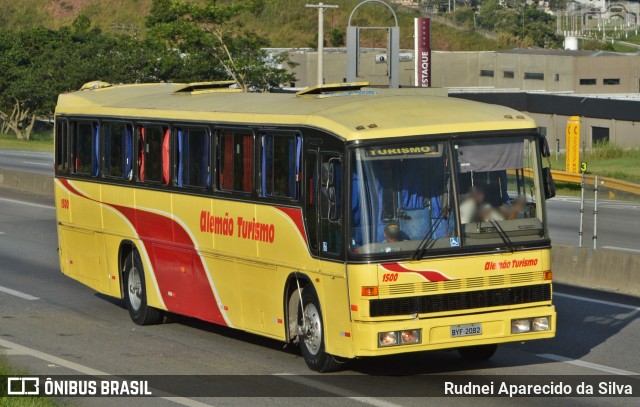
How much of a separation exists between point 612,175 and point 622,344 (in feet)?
103

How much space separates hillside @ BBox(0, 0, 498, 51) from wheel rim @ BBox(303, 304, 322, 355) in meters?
Result: 115

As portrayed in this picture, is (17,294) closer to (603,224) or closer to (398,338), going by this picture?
(398,338)

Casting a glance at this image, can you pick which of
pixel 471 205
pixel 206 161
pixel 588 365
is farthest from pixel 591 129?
pixel 471 205

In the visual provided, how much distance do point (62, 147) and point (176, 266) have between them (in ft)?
13.9

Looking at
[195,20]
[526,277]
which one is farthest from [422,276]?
[195,20]

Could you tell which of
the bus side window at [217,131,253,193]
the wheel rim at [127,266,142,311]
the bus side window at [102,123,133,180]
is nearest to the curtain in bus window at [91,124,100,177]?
the bus side window at [102,123,133,180]

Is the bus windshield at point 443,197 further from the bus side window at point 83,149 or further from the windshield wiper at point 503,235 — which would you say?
the bus side window at point 83,149

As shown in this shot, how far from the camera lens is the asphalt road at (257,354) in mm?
12281

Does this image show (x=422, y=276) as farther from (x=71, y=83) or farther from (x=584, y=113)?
Answer: (x=71, y=83)

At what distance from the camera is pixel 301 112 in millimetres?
13609

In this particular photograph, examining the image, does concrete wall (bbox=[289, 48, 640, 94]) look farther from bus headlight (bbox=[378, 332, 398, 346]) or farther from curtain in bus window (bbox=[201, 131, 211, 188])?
bus headlight (bbox=[378, 332, 398, 346])

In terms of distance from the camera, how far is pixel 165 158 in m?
16.2

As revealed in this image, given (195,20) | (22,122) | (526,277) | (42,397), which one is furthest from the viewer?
(22,122)

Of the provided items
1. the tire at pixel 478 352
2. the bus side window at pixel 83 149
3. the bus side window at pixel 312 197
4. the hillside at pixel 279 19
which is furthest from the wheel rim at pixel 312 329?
the hillside at pixel 279 19
